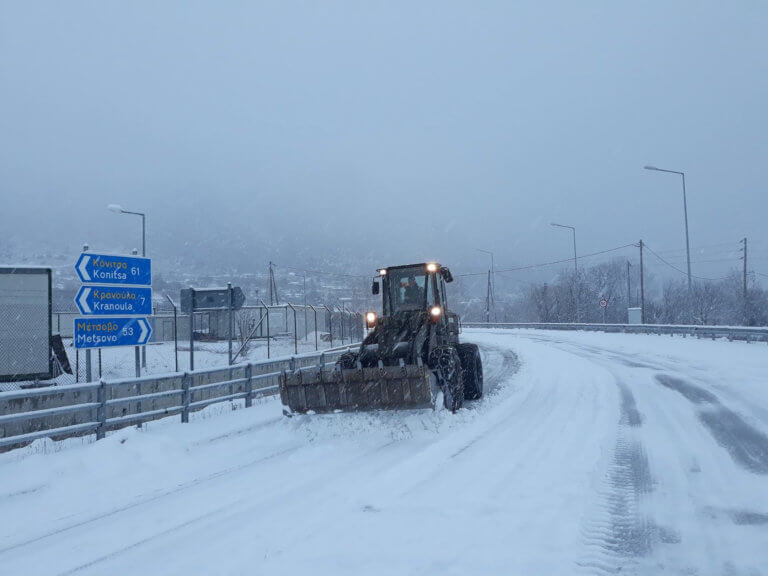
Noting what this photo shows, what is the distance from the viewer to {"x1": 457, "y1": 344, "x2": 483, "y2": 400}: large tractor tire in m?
12.6

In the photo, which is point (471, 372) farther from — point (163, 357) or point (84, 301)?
point (163, 357)

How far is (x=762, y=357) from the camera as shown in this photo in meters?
19.6

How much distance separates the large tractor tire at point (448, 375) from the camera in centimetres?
1064

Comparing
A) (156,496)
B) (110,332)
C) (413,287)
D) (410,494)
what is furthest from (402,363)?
(110,332)

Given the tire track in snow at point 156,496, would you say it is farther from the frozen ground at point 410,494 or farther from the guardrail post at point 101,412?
the guardrail post at point 101,412

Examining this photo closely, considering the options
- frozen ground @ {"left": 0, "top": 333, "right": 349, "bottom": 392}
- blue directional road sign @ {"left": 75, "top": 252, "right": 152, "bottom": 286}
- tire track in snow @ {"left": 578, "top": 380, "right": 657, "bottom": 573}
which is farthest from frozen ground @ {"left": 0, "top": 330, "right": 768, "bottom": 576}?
frozen ground @ {"left": 0, "top": 333, "right": 349, "bottom": 392}

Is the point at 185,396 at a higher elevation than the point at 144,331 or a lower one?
→ lower

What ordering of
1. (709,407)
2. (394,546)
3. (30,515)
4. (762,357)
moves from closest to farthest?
1. (394,546)
2. (30,515)
3. (709,407)
4. (762,357)

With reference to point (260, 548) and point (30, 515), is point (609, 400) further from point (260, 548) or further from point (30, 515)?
point (30, 515)

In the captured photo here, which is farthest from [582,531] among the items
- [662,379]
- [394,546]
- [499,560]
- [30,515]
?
[662,379]

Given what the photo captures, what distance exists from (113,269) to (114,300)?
0.56 metres

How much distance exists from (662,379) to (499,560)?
12387 millimetres

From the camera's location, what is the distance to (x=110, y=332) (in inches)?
434

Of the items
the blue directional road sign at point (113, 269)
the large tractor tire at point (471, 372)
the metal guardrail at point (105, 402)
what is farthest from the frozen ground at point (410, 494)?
the blue directional road sign at point (113, 269)
